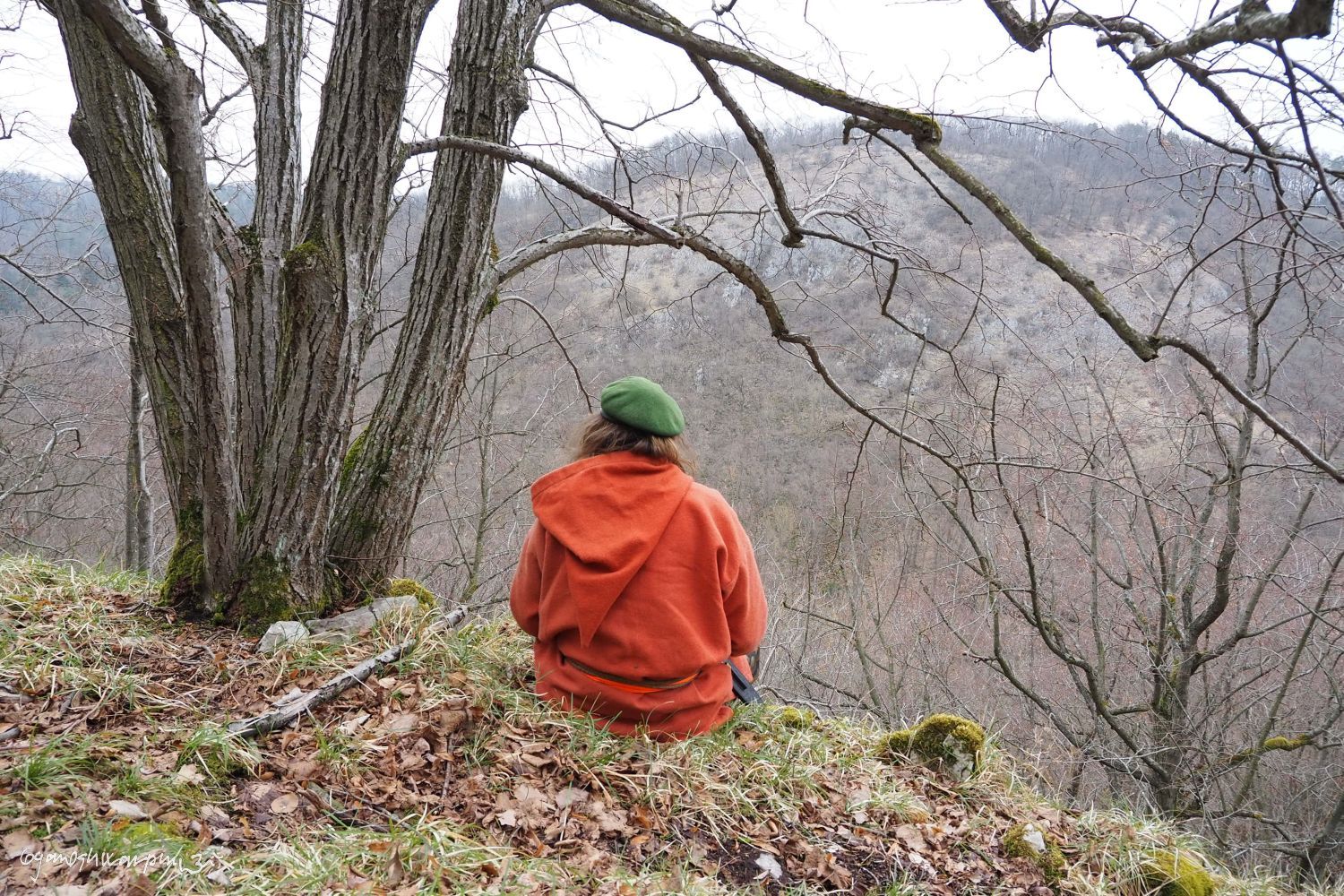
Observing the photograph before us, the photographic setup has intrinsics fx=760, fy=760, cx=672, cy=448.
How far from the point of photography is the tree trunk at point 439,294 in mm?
3350

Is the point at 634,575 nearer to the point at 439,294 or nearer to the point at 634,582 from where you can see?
the point at 634,582

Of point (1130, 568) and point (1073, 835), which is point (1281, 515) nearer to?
point (1130, 568)

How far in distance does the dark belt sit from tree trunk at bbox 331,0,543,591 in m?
1.24

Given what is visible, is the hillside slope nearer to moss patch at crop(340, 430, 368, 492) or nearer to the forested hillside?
moss patch at crop(340, 430, 368, 492)

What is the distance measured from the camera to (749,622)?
2805mm

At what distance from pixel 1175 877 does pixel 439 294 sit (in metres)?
3.68

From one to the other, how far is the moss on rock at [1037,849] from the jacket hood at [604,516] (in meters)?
1.69

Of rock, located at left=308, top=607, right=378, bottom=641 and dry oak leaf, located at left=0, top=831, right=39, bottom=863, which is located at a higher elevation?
dry oak leaf, located at left=0, top=831, right=39, bottom=863

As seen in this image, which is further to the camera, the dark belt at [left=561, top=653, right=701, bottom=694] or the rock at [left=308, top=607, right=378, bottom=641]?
the rock at [left=308, top=607, right=378, bottom=641]

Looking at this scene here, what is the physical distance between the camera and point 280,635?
9.12ft

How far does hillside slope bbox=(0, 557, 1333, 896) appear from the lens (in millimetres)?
1688

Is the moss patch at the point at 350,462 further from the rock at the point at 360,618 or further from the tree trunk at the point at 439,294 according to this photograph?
the rock at the point at 360,618

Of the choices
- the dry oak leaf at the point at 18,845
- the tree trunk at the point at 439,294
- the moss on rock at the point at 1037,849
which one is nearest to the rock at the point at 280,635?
the tree trunk at the point at 439,294

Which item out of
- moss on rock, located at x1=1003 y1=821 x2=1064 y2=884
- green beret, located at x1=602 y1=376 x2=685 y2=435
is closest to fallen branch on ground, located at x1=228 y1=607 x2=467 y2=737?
green beret, located at x1=602 y1=376 x2=685 y2=435
